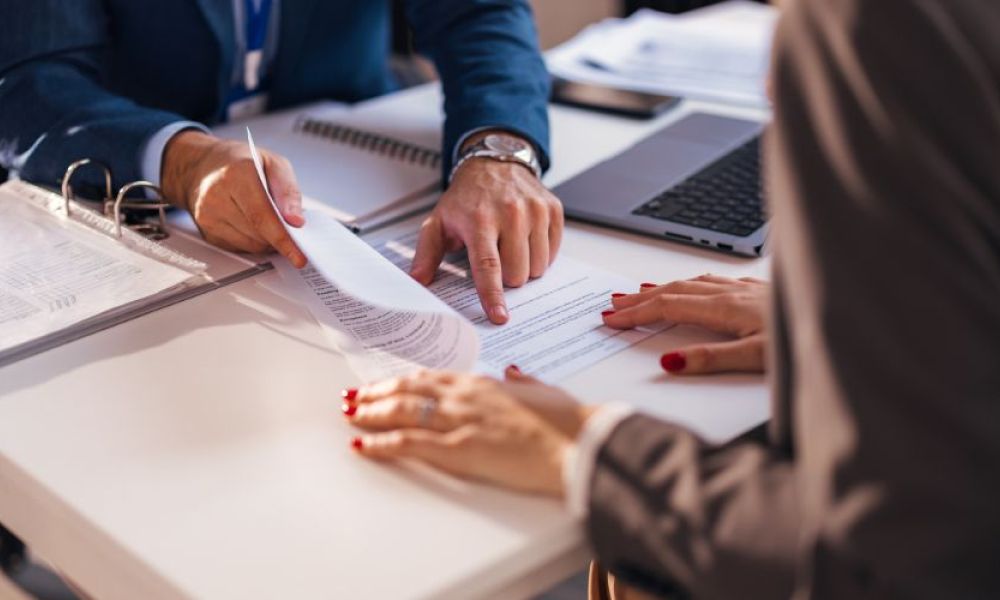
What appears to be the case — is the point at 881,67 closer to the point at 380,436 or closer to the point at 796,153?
the point at 796,153

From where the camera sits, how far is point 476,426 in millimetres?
816

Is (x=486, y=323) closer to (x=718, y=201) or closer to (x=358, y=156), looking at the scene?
(x=718, y=201)

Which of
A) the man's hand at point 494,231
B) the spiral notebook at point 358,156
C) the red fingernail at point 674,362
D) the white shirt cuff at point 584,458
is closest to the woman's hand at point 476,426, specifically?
the white shirt cuff at point 584,458

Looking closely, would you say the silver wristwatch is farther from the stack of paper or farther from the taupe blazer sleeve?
the taupe blazer sleeve

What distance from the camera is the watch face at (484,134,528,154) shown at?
1342 mm

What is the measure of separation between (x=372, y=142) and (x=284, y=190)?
0.37 meters

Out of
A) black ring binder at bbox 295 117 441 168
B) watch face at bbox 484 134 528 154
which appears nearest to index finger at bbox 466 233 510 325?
watch face at bbox 484 134 528 154

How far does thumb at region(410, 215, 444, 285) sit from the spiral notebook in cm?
12

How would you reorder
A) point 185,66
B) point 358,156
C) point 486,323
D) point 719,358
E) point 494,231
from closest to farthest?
point 719,358, point 486,323, point 494,231, point 358,156, point 185,66

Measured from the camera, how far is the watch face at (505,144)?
1.34 meters

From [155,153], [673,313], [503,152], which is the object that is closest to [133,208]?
[155,153]

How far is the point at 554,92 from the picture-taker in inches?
69.1

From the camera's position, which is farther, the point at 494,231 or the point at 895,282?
the point at 494,231

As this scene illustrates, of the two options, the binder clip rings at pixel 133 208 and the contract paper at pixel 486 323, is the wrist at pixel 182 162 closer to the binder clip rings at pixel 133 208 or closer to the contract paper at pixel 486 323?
the binder clip rings at pixel 133 208
